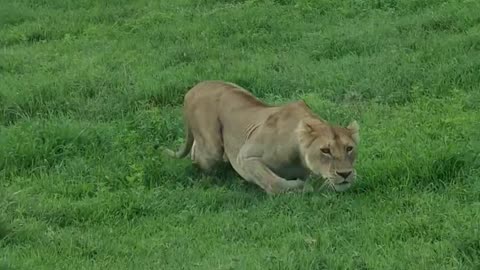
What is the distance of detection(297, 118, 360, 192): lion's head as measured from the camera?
6.84m

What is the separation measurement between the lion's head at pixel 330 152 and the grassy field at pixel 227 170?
0.15 meters

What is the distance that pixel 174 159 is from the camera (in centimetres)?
822

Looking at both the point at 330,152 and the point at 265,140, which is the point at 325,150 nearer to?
the point at 330,152

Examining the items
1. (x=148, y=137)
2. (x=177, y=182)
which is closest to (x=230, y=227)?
(x=177, y=182)

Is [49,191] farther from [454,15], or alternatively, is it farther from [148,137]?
[454,15]

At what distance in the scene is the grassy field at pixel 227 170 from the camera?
6188 mm

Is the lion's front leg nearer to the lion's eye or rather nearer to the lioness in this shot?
the lioness

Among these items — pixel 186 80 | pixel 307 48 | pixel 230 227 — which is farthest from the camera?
pixel 307 48

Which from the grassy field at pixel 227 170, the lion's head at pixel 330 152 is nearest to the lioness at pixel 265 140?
the lion's head at pixel 330 152

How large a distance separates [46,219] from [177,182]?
3.79ft

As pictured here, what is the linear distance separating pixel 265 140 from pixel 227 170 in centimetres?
70

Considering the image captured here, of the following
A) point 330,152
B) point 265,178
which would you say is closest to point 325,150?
point 330,152

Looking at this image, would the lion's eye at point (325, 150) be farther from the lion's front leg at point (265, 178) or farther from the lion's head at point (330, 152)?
the lion's front leg at point (265, 178)

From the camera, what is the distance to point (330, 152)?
689 centimetres
